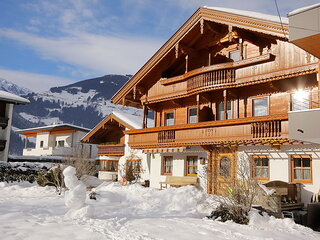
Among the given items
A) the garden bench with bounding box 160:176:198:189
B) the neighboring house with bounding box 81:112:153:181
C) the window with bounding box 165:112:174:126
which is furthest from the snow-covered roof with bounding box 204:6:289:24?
the neighboring house with bounding box 81:112:153:181

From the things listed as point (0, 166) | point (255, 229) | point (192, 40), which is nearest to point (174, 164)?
point (192, 40)

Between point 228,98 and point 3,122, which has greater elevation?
point 228,98

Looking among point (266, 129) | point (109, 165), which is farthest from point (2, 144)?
point (266, 129)

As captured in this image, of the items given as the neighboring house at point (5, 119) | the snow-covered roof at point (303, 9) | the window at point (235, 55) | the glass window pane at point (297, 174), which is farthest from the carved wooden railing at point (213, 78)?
the neighboring house at point (5, 119)

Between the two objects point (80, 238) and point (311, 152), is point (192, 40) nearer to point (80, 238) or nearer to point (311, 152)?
point (311, 152)

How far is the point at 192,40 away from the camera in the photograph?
20.6 meters

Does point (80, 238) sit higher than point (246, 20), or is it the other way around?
point (246, 20)

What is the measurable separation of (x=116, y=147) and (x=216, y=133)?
1434 cm

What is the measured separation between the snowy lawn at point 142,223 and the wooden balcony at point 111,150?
14591 mm

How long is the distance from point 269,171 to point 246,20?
7229 millimetres

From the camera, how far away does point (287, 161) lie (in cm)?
1588

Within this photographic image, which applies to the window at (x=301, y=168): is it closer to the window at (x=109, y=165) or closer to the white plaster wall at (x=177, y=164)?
the white plaster wall at (x=177, y=164)

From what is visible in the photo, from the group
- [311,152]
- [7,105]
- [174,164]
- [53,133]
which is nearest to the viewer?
[311,152]

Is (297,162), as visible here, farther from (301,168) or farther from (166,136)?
(166,136)
